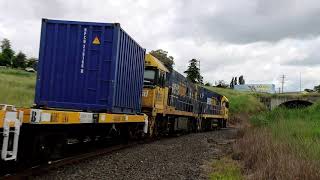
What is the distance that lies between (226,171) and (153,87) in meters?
8.11

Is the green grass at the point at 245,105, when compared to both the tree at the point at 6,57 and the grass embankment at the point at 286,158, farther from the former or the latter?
the grass embankment at the point at 286,158

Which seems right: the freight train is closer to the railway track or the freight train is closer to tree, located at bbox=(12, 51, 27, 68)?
the railway track

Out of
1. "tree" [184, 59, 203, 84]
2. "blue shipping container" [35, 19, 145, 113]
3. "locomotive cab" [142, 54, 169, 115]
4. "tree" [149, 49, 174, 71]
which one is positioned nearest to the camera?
"blue shipping container" [35, 19, 145, 113]

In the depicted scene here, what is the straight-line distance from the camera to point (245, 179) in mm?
8852

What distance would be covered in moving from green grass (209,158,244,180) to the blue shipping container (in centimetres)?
323

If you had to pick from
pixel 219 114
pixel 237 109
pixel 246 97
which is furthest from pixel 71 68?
pixel 246 97

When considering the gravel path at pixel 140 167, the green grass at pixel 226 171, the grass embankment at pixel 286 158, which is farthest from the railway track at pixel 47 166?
the grass embankment at pixel 286 158

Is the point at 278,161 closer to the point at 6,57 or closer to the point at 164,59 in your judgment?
the point at 164,59

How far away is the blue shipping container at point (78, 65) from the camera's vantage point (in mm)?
11625

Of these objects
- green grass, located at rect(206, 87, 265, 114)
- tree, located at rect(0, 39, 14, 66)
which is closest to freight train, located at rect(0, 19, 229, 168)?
→ green grass, located at rect(206, 87, 265, 114)

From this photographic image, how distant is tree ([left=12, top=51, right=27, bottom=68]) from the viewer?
320ft

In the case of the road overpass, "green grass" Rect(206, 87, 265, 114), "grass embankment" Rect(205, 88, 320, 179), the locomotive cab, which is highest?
the road overpass

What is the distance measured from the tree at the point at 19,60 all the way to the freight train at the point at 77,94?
86648mm

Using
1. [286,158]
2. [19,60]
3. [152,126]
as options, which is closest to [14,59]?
[19,60]
